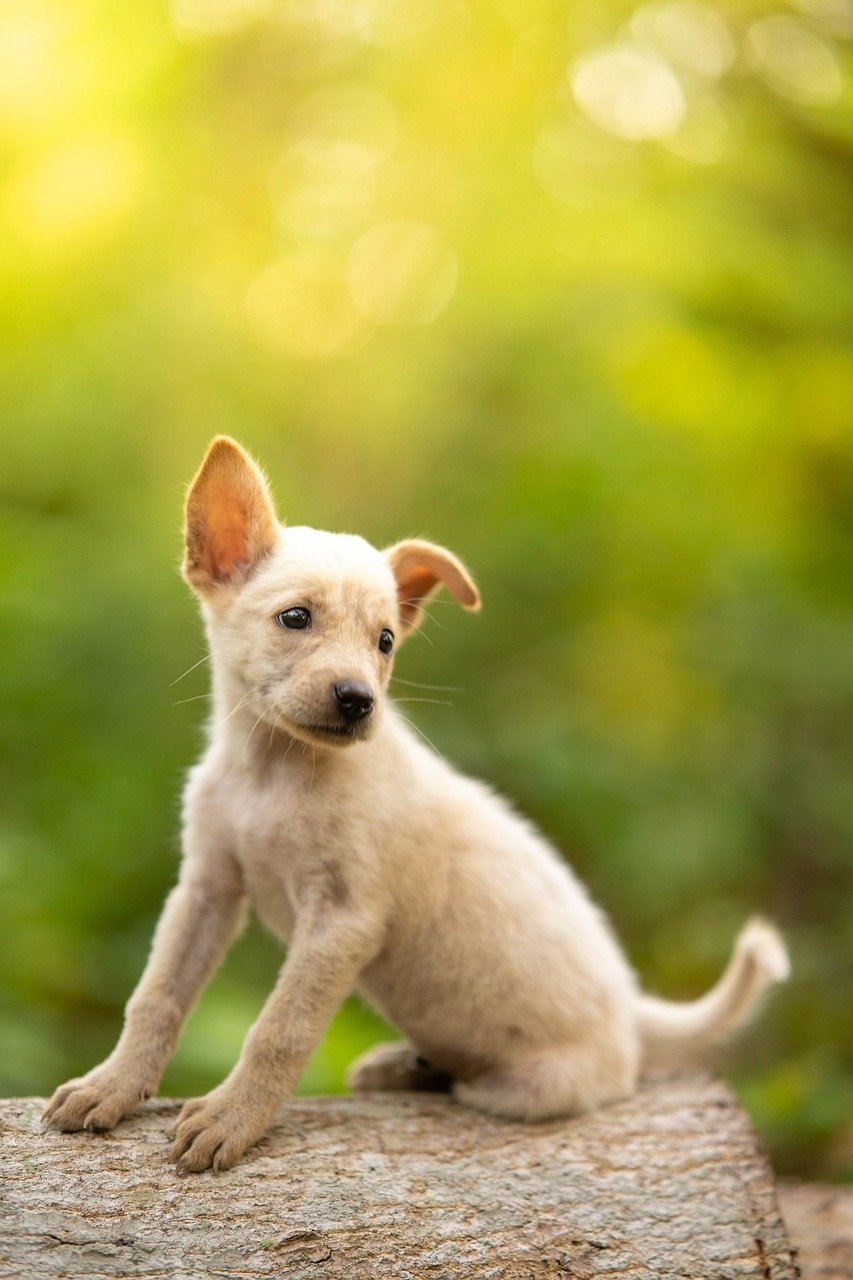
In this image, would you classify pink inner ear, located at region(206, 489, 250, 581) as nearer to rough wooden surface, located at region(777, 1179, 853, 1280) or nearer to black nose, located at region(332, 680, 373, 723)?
black nose, located at region(332, 680, 373, 723)

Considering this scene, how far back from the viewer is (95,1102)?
3.88 meters

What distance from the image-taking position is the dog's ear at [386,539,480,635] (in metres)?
4.47

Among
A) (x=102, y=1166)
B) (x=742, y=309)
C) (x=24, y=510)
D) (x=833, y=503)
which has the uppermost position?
(x=742, y=309)

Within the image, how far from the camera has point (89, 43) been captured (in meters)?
7.79

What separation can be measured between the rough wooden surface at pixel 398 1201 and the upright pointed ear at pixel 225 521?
185cm

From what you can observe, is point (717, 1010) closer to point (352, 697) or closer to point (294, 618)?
point (352, 697)

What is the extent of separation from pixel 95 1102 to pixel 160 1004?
0.37 m

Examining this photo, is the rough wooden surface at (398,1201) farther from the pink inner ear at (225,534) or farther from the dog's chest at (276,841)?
the pink inner ear at (225,534)

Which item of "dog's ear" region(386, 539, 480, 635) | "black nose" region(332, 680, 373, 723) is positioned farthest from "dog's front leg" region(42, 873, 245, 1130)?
"dog's ear" region(386, 539, 480, 635)

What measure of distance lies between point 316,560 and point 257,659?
397 mm

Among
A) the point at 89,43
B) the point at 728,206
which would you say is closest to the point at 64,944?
the point at 89,43

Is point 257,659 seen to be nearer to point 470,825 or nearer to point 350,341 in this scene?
point 470,825

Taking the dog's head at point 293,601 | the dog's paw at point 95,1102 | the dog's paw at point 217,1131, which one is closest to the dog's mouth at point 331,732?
the dog's head at point 293,601

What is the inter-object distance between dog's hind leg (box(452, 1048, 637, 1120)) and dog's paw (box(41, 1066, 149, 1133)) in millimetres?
1305
